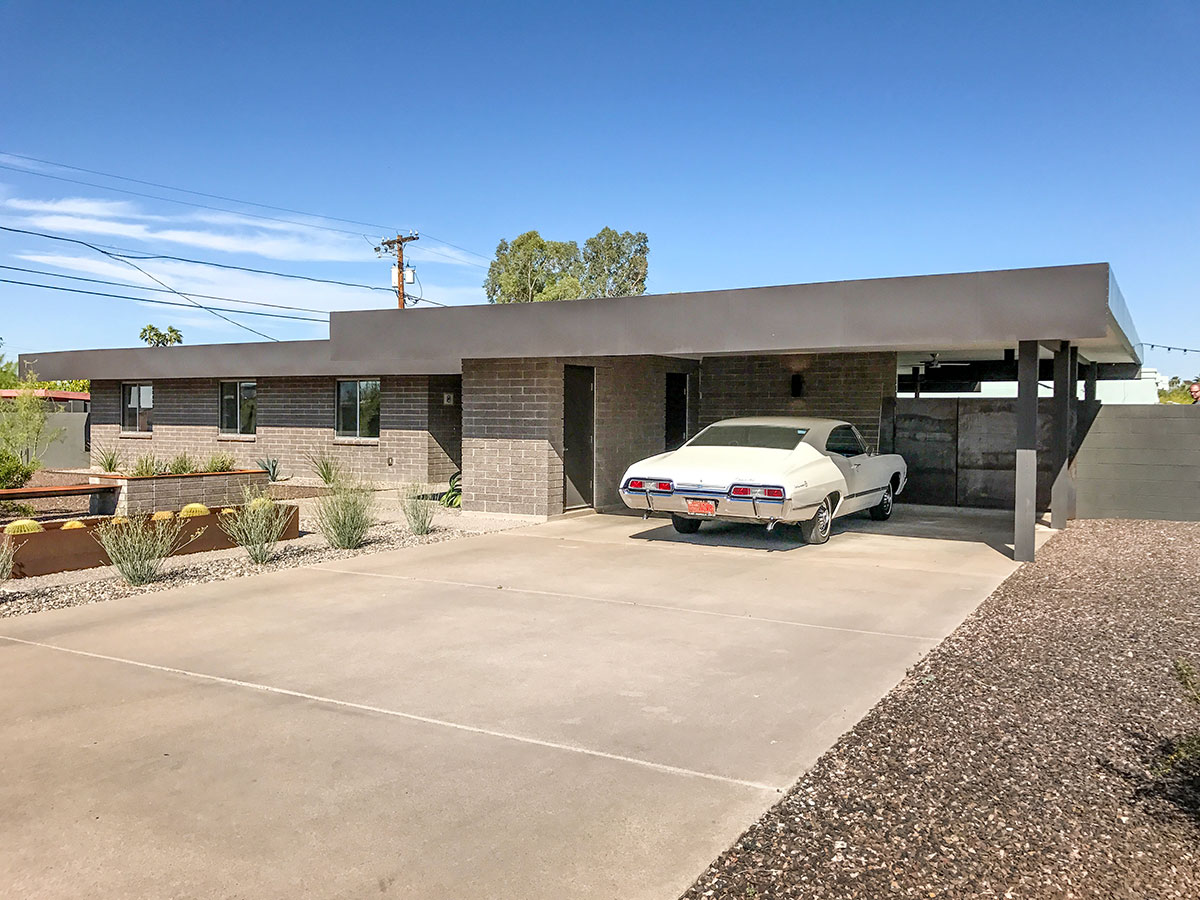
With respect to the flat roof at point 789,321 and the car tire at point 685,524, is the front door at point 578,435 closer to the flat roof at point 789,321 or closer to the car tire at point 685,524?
the flat roof at point 789,321

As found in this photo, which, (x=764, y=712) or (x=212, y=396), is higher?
(x=212, y=396)

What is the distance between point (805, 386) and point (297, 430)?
12785mm

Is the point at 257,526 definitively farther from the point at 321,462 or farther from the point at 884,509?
the point at 321,462

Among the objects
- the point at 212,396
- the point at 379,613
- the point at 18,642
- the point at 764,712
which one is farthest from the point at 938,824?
the point at 212,396

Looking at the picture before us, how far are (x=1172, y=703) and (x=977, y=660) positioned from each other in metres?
1.23

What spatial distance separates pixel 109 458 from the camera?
2311cm

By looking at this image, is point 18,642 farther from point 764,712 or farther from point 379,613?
point 764,712

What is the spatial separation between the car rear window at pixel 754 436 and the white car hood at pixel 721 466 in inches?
8.6

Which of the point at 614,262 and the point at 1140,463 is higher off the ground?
the point at 614,262

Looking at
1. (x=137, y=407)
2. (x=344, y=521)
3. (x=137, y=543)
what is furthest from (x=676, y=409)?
(x=137, y=407)

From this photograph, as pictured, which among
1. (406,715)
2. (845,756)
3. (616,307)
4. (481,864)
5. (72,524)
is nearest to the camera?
(481,864)

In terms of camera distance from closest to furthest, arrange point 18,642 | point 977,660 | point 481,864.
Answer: point 481,864, point 977,660, point 18,642

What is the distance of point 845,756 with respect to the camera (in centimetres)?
464

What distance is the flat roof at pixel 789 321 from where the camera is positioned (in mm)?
9859
